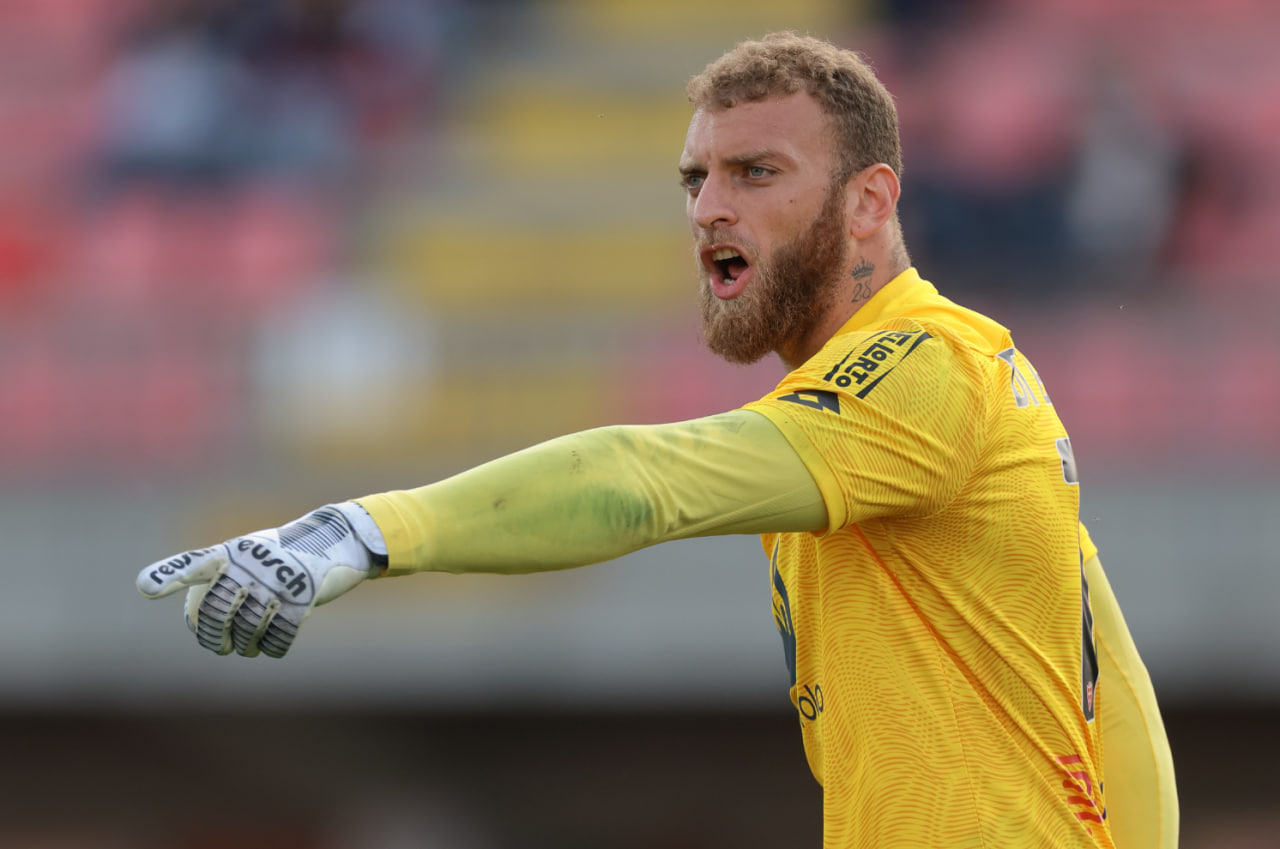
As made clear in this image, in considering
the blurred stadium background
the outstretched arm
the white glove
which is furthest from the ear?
the blurred stadium background

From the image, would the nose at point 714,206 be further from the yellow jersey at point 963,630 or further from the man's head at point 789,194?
the yellow jersey at point 963,630

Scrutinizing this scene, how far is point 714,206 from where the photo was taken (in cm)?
290

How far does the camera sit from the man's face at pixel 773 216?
9.37ft

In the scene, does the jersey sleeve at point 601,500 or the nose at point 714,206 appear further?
the nose at point 714,206

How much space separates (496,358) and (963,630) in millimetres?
6270

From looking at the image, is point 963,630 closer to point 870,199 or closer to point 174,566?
point 870,199

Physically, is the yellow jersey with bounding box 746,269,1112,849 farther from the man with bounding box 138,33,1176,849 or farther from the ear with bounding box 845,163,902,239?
the ear with bounding box 845,163,902,239

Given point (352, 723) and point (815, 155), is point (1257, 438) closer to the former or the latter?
point (352, 723)

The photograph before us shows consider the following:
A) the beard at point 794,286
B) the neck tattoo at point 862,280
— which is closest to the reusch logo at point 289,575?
the beard at point 794,286

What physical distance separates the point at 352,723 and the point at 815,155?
6324 millimetres

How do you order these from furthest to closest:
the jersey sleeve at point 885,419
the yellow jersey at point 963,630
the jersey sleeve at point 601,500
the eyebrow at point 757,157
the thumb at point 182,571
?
the eyebrow at point 757,157, the yellow jersey at point 963,630, the jersey sleeve at point 885,419, the jersey sleeve at point 601,500, the thumb at point 182,571

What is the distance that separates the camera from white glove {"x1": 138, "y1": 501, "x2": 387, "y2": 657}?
1.96m

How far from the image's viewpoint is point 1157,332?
28.1 feet


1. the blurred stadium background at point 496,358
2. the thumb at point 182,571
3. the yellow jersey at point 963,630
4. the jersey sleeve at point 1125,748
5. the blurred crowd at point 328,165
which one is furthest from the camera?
the blurred crowd at point 328,165
